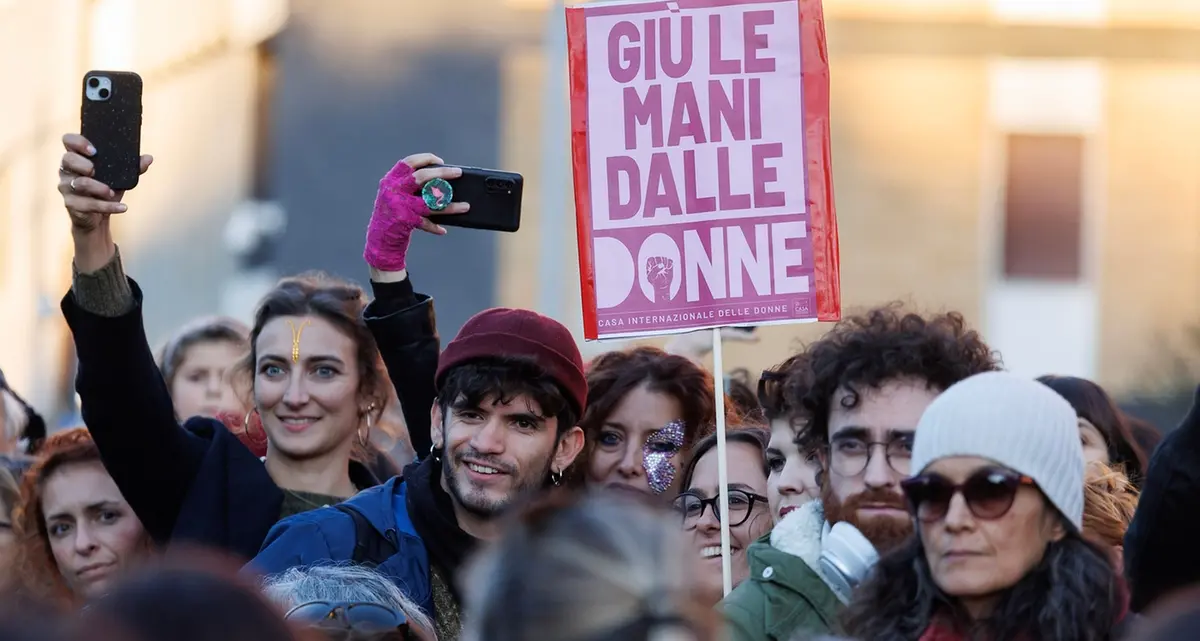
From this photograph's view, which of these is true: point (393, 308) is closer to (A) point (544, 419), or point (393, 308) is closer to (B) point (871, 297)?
(A) point (544, 419)

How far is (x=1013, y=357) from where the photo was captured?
1783cm

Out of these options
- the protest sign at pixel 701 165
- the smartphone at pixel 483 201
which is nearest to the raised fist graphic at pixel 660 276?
the protest sign at pixel 701 165

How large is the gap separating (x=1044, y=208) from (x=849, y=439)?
13.7 meters

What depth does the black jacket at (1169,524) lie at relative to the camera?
4.09 meters

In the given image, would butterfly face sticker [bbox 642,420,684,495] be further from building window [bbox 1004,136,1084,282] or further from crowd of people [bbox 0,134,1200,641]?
building window [bbox 1004,136,1084,282]

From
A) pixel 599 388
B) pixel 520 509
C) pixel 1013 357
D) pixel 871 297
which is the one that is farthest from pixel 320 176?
pixel 520 509

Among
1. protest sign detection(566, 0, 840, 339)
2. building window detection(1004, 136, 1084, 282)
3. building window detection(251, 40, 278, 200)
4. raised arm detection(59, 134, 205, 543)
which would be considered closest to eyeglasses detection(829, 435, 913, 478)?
Answer: protest sign detection(566, 0, 840, 339)

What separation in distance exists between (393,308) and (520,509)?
2.74 m

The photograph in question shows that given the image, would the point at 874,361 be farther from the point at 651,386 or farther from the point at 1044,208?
the point at 1044,208

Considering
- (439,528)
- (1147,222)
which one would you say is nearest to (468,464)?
(439,528)

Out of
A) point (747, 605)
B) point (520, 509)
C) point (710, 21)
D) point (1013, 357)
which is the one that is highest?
point (710, 21)

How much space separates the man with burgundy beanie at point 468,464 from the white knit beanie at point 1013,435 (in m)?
1.41

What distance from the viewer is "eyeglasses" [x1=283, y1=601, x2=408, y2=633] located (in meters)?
3.52

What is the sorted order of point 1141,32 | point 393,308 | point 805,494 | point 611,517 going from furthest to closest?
point 1141,32, point 393,308, point 805,494, point 611,517
